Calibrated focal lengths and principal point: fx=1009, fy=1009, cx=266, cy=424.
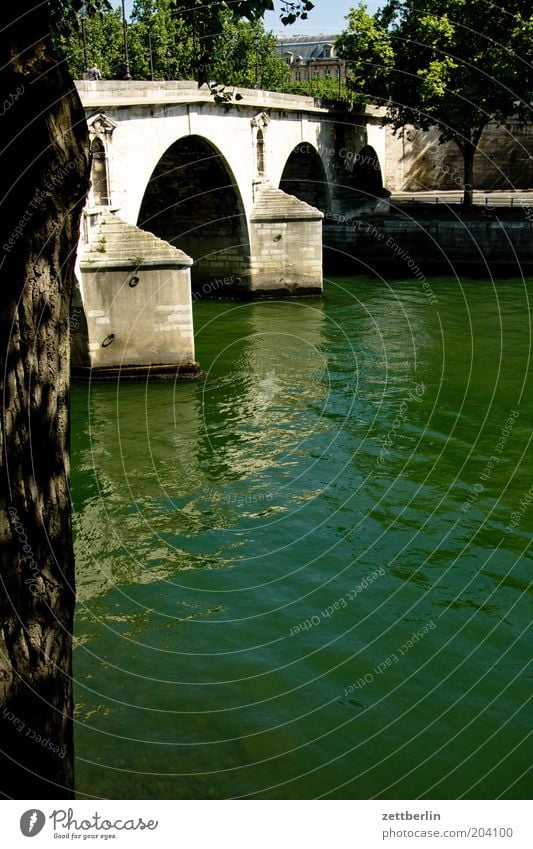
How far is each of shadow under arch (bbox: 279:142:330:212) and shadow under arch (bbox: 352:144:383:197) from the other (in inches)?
119

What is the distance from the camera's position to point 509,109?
3634 cm

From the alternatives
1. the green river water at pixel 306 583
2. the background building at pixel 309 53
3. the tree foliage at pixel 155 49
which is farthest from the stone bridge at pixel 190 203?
the background building at pixel 309 53

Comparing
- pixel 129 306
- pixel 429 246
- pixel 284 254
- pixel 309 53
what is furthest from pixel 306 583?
pixel 309 53

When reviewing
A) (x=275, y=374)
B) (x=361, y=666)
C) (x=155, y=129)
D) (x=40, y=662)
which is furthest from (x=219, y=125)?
(x=40, y=662)

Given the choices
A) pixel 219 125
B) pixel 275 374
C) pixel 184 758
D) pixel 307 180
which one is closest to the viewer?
pixel 184 758

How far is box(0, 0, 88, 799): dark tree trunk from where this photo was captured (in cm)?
353

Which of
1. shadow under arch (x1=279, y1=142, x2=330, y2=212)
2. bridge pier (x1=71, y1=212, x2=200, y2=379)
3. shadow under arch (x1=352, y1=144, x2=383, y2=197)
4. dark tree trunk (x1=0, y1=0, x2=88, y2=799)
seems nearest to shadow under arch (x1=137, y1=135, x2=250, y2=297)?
bridge pier (x1=71, y1=212, x2=200, y2=379)

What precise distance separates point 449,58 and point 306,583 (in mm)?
29141

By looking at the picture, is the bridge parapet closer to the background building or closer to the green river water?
the green river water

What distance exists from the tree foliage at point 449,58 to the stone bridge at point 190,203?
9.06 ft

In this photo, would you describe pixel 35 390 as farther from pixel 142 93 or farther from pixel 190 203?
pixel 190 203

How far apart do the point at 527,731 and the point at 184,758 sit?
9.16 feet

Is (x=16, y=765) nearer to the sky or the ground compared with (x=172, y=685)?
nearer to the sky

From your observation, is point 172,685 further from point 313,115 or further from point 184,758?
point 313,115
